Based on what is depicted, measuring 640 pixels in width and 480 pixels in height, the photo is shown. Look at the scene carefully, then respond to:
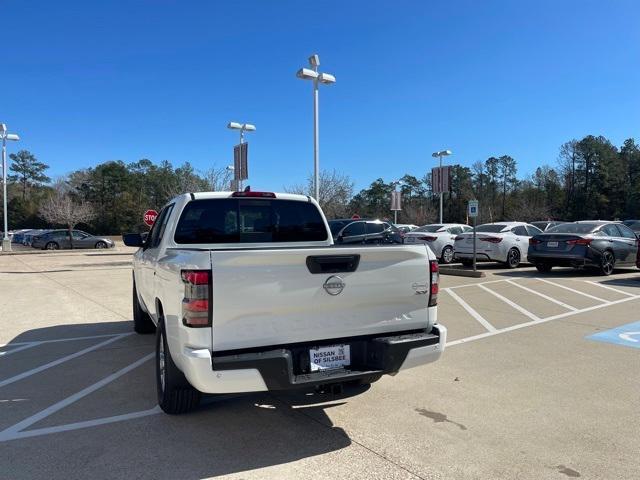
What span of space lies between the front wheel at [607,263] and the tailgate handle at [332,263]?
1271cm

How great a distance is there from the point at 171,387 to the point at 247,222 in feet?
5.98

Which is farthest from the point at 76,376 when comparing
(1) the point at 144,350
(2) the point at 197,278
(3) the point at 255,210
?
(2) the point at 197,278

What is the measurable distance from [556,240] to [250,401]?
1232cm

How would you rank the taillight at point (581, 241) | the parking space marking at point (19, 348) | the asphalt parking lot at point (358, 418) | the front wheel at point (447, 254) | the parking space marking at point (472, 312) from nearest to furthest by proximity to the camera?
the asphalt parking lot at point (358, 418) < the parking space marking at point (19, 348) < the parking space marking at point (472, 312) < the taillight at point (581, 241) < the front wheel at point (447, 254)

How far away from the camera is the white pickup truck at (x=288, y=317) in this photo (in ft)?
11.1

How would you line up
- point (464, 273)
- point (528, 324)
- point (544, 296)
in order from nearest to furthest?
point (528, 324) < point (544, 296) < point (464, 273)

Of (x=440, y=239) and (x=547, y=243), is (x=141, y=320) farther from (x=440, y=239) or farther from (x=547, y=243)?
(x=440, y=239)

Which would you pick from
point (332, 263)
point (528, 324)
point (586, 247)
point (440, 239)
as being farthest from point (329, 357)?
point (440, 239)

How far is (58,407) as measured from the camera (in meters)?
4.60

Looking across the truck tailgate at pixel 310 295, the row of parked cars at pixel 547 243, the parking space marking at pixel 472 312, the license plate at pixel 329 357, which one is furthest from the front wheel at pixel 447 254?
the license plate at pixel 329 357

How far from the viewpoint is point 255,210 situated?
523 centimetres

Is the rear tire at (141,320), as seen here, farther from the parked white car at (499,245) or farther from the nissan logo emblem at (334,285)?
the parked white car at (499,245)

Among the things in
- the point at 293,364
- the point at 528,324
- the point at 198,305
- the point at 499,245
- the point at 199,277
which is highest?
the point at 199,277

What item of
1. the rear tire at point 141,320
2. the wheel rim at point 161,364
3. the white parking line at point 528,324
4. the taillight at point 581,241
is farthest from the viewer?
the taillight at point 581,241
